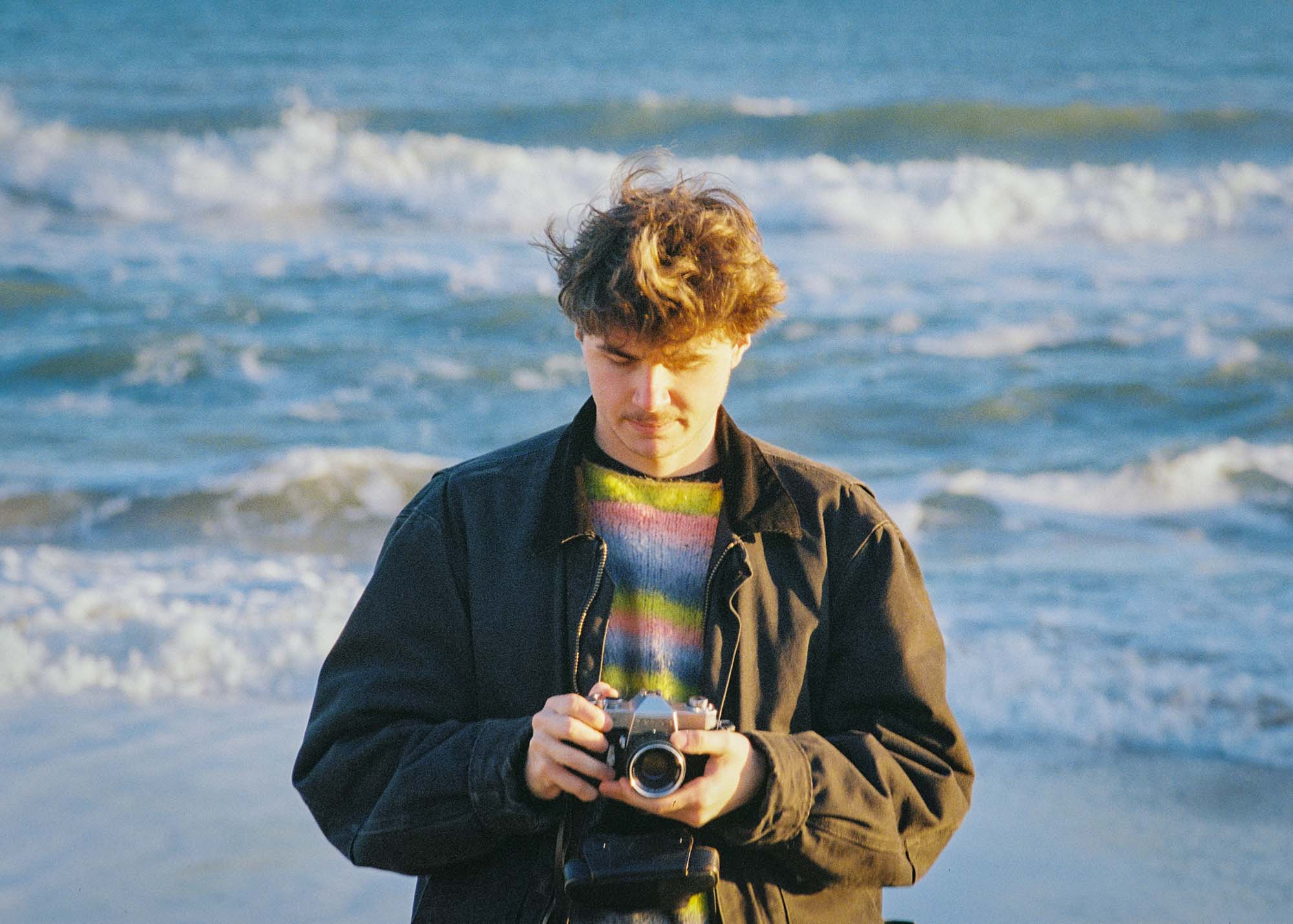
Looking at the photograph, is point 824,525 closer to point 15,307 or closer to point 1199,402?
point 1199,402

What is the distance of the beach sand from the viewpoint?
3371mm

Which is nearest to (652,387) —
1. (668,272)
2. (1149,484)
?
(668,272)

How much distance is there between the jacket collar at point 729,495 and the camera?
181cm

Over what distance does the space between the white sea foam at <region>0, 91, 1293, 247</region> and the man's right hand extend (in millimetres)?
11698

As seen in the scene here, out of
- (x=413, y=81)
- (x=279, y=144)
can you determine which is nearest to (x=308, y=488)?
(x=279, y=144)

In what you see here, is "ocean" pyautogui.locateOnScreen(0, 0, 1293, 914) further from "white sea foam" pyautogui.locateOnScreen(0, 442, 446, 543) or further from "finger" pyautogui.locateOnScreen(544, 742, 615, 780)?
"finger" pyautogui.locateOnScreen(544, 742, 615, 780)

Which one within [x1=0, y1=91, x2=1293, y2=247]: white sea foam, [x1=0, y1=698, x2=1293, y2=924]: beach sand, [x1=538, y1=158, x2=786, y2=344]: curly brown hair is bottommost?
[x1=0, y1=698, x2=1293, y2=924]: beach sand

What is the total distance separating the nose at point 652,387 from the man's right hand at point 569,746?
0.37m

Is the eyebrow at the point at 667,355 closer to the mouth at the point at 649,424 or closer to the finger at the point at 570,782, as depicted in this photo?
the mouth at the point at 649,424

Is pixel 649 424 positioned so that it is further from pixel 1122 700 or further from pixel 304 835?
pixel 1122 700

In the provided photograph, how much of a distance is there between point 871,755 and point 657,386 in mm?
508

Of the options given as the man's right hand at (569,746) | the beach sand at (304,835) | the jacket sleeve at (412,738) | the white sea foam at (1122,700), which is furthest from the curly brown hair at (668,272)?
the white sea foam at (1122,700)

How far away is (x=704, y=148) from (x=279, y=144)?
4721 millimetres

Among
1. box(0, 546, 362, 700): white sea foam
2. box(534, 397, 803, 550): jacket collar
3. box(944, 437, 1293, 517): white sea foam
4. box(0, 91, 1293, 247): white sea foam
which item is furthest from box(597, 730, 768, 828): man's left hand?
box(0, 91, 1293, 247): white sea foam
